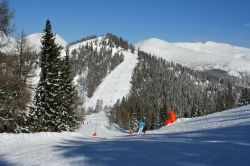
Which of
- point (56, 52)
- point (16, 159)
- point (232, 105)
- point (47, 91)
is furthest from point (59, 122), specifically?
point (232, 105)

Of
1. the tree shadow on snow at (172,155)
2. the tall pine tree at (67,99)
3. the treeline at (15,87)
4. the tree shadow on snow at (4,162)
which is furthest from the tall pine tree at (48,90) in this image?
the tree shadow on snow at (172,155)

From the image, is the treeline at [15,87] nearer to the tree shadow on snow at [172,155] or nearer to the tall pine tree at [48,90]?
the tall pine tree at [48,90]

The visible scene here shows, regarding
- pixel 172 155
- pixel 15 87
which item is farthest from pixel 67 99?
pixel 172 155

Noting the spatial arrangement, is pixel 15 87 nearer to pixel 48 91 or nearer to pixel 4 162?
pixel 48 91

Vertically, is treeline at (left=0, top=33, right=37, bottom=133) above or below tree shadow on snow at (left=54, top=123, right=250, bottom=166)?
above

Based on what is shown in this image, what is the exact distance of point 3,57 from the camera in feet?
75.8

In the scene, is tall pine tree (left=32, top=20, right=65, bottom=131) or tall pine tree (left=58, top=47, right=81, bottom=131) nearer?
tall pine tree (left=32, top=20, right=65, bottom=131)

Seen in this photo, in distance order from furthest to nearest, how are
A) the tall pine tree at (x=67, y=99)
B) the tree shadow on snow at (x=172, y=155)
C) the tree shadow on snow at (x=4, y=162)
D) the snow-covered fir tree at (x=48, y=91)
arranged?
the tall pine tree at (x=67, y=99)
the snow-covered fir tree at (x=48, y=91)
the tree shadow on snow at (x=4, y=162)
the tree shadow on snow at (x=172, y=155)

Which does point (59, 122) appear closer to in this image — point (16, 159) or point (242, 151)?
point (16, 159)

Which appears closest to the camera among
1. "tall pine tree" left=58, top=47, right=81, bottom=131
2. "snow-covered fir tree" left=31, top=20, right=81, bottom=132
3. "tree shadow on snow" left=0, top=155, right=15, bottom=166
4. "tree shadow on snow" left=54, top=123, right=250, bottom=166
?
"tree shadow on snow" left=54, top=123, right=250, bottom=166

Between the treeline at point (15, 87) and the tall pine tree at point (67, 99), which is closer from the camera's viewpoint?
the treeline at point (15, 87)

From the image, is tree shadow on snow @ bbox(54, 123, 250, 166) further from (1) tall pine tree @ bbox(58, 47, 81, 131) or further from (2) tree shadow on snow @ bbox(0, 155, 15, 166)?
(1) tall pine tree @ bbox(58, 47, 81, 131)

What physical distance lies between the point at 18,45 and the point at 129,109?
97283 mm

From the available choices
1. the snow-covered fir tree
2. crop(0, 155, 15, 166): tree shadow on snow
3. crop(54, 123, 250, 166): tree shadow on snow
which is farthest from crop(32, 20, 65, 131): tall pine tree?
crop(54, 123, 250, 166): tree shadow on snow
